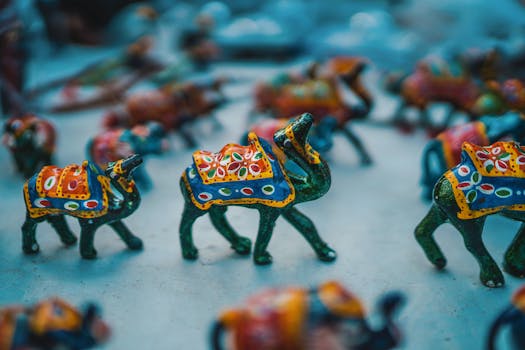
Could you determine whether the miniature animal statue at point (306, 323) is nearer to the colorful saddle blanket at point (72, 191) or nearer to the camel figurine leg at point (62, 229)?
the colorful saddle blanket at point (72, 191)

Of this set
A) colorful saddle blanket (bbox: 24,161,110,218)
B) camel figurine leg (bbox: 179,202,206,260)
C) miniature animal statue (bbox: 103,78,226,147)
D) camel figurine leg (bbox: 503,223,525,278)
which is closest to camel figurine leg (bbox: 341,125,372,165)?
miniature animal statue (bbox: 103,78,226,147)

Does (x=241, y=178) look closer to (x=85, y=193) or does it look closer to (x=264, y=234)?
(x=264, y=234)

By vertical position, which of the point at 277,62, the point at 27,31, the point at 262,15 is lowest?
the point at 277,62

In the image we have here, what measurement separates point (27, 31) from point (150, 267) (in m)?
3.60

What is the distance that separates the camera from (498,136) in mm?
3045

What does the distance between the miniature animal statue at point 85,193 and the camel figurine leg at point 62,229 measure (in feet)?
0.35

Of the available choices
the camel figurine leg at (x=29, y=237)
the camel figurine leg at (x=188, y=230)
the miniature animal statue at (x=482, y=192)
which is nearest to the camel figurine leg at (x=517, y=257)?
the miniature animal statue at (x=482, y=192)

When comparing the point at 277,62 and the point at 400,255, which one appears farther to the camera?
the point at 277,62

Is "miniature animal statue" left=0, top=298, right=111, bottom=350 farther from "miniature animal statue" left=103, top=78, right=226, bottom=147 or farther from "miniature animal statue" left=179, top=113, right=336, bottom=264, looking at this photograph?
"miniature animal statue" left=103, top=78, right=226, bottom=147

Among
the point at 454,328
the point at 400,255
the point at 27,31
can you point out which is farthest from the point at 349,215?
the point at 27,31

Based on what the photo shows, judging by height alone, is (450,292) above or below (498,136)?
below

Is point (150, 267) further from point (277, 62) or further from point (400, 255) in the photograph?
point (277, 62)

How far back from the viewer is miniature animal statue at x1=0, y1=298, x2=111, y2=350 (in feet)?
5.46

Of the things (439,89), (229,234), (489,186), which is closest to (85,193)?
(229,234)
